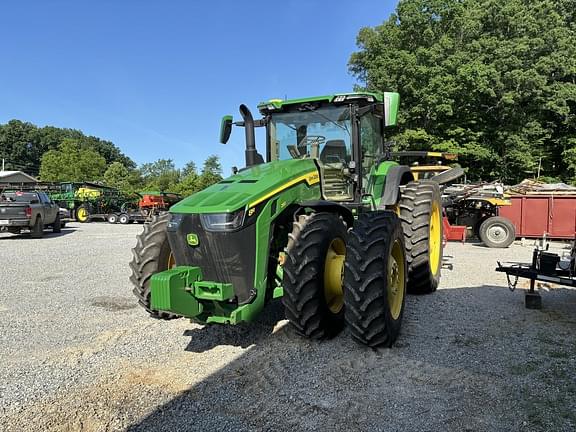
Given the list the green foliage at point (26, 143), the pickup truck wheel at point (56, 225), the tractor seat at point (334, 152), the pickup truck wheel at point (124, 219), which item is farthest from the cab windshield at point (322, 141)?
the green foliage at point (26, 143)

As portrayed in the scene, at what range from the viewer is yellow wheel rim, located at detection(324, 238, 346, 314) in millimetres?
4121

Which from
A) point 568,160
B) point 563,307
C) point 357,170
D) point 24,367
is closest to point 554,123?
point 568,160

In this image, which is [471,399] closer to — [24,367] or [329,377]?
[329,377]

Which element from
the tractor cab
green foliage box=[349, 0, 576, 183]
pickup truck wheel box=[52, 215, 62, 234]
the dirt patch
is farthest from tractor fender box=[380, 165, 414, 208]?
green foliage box=[349, 0, 576, 183]

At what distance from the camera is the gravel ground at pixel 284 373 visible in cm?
299

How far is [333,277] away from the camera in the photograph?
13.6 feet

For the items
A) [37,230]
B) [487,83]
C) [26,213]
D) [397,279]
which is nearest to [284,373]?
[397,279]

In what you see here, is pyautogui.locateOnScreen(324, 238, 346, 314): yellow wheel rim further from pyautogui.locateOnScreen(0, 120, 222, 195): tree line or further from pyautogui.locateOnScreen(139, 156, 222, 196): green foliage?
pyautogui.locateOnScreen(0, 120, 222, 195): tree line

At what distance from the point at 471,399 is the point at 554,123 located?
26.3 m

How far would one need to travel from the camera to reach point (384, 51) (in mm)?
25516

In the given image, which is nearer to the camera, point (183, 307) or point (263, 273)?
point (183, 307)

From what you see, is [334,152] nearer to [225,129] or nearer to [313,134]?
[313,134]

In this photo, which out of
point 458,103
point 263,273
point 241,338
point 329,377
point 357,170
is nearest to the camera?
point 329,377

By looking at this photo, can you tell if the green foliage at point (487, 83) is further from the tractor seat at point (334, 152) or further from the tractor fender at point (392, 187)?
the tractor seat at point (334, 152)
